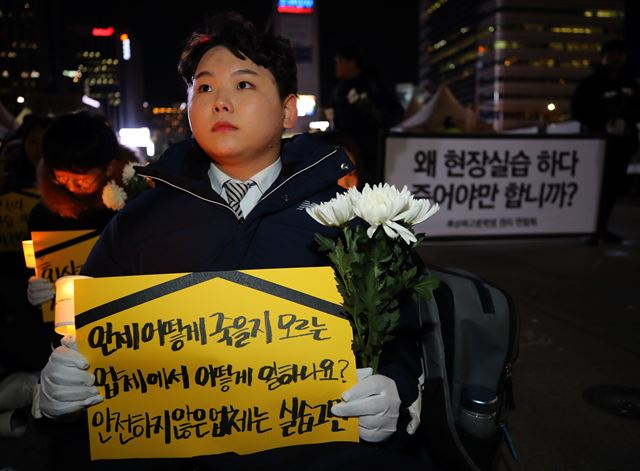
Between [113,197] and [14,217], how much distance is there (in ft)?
4.53

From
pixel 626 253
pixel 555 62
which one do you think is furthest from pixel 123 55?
pixel 626 253

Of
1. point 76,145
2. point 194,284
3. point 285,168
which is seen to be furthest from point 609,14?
point 194,284

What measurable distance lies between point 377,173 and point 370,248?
5199mm

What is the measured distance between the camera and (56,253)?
2.68 m

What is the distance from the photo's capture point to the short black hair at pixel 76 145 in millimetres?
3025

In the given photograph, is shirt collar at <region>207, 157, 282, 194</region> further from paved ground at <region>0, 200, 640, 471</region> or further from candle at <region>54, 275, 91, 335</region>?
paved ground at <region>0, 200, 640, 471</region>

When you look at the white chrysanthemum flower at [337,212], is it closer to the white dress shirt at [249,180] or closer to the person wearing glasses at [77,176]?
the white dress shirt at [249,180]

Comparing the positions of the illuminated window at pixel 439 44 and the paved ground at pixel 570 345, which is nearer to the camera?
the paved ground at pixel 570 345

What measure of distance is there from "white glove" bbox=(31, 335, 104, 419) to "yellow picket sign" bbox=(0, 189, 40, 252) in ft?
9.11

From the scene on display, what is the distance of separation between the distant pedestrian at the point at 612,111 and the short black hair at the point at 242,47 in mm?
6111

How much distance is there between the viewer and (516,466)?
2418 millimetres

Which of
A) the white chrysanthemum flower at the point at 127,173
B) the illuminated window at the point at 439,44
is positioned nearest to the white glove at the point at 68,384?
the white chrysanthemum flower at the point at 127,173

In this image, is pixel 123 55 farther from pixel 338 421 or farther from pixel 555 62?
pixel 338 421

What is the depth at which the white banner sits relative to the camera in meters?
6.46
